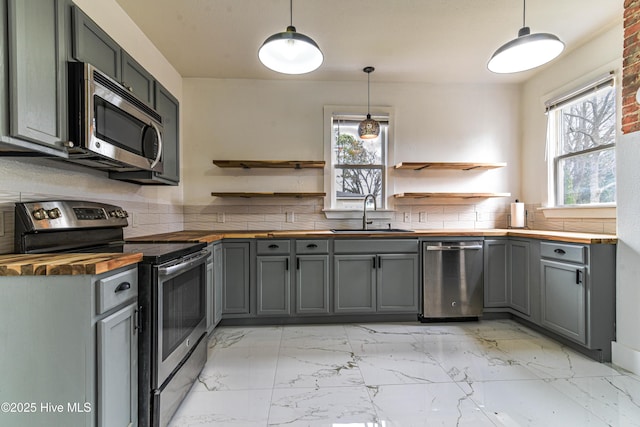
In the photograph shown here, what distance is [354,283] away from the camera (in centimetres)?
293

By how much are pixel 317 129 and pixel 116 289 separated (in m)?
2.76

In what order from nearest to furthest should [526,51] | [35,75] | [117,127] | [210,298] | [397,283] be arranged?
1. [35,75]
2. [117,127]
3. [526,51]
4. [210,298]
5. [397,283]

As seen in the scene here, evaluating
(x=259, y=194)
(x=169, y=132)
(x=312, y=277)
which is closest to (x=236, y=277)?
(x=312, y=277)

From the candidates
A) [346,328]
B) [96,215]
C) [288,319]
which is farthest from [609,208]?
[96,215]

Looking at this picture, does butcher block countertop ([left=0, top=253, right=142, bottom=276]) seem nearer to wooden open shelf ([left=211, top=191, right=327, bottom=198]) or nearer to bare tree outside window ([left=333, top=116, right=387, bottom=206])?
wooden open shelf ([left=211, top=191, right=327, bottom=198])

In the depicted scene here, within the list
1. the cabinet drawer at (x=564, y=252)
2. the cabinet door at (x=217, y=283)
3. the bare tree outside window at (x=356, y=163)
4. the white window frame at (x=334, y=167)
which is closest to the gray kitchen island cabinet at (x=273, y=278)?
the cabinet door at (x=217, y=283)

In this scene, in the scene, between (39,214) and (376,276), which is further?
(376,276)

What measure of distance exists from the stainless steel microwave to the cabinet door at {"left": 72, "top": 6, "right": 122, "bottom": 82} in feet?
0.48

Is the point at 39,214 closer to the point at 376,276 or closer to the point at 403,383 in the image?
the point at 403,383

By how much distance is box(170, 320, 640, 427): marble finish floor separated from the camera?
1.62m

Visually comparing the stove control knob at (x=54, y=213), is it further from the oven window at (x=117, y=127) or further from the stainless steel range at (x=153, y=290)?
the oven window at (x=117, y=127)

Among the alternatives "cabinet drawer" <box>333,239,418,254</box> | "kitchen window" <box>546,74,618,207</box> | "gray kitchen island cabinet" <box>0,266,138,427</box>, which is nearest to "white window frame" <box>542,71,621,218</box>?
"kitchen window" <box>546,74,618,207</box>

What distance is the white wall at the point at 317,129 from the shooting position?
3.47 m

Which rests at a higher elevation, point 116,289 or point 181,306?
point 116,289
